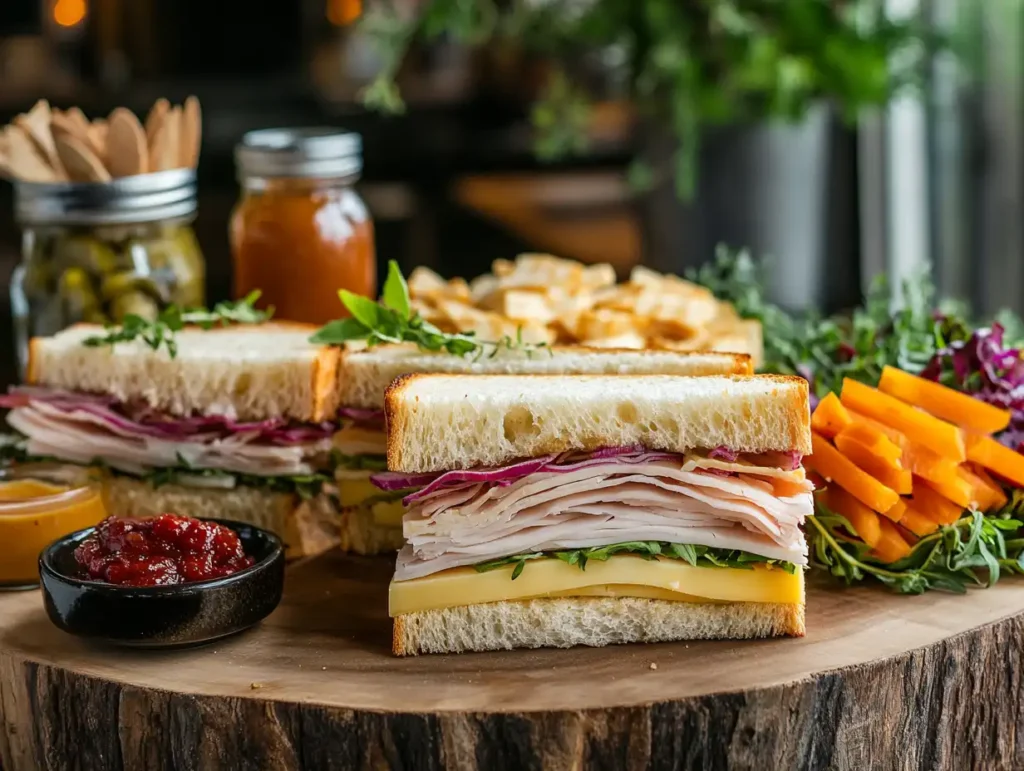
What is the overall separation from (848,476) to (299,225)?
157cm

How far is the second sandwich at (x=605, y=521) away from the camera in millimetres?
2131

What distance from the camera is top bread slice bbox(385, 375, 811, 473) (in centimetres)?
214

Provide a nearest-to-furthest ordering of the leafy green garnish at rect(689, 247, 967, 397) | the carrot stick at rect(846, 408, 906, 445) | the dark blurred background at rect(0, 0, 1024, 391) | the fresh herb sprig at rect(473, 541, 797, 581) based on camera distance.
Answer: the fresh herb sprig at rect(473, 541, 797, 581) → the carrot stick at rect(846, 408, 906, 445) → the leafy green garnish at rect(689, 247, 967, 397) → the dark blurred background at rect(0, 0, 1024, 391)

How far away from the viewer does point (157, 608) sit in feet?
6.67

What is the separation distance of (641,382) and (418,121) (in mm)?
6916

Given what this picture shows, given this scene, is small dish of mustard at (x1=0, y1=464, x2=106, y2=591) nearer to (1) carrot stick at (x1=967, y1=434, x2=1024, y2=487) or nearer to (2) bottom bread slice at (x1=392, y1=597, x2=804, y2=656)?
(2) bottom bread slice at (x1=392, y1=597, x2=804, y2=656)

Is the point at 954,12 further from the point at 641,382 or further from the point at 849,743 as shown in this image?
the point at 849,743

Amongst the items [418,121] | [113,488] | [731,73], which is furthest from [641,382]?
[418,121]

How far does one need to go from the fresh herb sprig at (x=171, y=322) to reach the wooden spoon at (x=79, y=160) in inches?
13.9

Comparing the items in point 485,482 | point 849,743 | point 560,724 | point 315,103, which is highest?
point 315,103

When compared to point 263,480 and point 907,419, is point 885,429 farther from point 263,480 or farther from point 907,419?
point 263,480

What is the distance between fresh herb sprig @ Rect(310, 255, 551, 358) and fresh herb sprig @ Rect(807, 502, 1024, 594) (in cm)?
70

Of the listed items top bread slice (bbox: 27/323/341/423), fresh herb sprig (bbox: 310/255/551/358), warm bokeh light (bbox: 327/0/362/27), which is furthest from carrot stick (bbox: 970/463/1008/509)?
warm bokeh light (bbox: 327/0/362/27)

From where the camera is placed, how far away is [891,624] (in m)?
2.13
